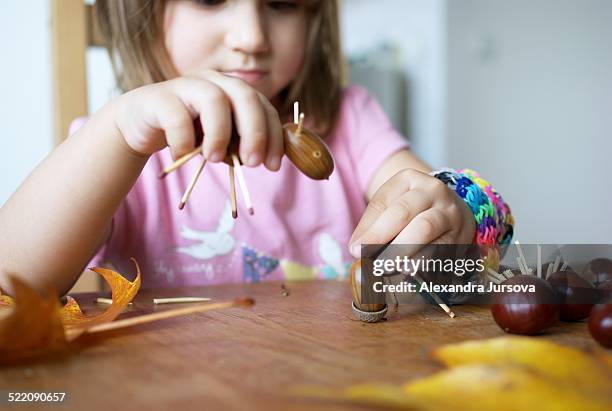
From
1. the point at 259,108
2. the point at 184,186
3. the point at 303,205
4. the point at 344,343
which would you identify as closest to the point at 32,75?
the point at 184,186

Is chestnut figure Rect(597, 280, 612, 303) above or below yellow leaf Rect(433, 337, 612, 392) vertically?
below

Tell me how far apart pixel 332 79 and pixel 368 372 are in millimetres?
880

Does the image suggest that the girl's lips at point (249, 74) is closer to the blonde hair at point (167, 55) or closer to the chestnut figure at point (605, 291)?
the blonde hair at point (167, 55)

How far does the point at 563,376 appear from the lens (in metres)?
0.27

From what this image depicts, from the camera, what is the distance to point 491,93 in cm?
204

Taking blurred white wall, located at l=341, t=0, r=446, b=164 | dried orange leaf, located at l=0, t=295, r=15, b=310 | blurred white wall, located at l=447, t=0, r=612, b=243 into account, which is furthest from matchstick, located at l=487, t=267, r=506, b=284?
blurred white wall, located at l=341, t=0, r=446, b=164

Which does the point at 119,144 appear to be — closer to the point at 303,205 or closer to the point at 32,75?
the point at 303,205

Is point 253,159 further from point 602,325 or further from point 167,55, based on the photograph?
point 167,55

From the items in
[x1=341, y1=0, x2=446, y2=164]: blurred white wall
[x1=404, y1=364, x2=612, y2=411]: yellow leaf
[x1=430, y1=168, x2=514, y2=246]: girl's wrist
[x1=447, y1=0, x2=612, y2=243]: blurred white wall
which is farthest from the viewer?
[x1=341, y1=0, x2=446, y2=164]: blurred white wall

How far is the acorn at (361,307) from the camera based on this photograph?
0.42 meters

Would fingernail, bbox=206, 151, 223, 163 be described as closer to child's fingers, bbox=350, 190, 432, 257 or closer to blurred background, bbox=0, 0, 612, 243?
child's fingers, bbox=350, 190, 432, 257

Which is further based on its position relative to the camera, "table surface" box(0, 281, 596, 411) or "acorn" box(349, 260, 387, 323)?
"acorn" box(349, 260, 387, 323)

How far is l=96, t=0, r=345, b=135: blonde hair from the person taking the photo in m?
0.86

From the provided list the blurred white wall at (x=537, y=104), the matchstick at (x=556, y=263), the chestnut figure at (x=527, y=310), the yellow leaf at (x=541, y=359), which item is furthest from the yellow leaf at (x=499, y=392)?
the blurred white wall at (x=537, y=104)
